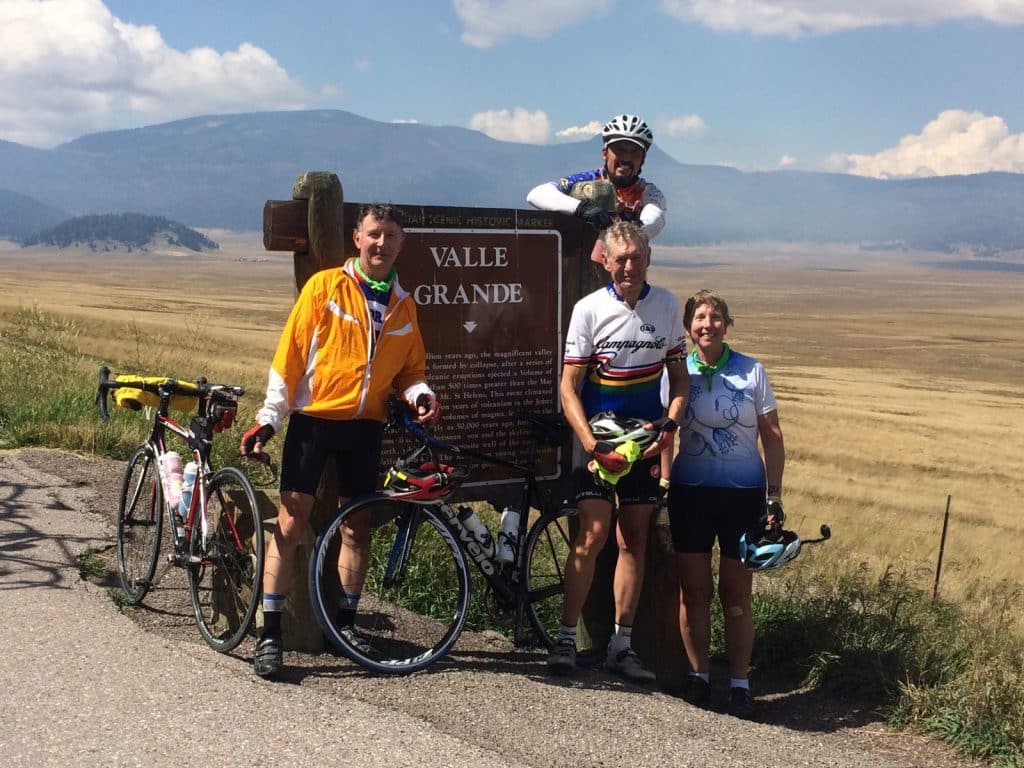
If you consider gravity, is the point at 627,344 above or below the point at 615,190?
below

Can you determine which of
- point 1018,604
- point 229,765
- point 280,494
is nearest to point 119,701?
point 229,765

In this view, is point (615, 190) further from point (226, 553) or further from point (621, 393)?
point (226, 553)

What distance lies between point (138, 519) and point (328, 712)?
185 centimetres

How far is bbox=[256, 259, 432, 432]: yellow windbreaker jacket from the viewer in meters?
4.33

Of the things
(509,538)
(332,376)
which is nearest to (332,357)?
(332,376)

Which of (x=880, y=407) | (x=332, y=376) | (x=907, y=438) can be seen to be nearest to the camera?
(x=332, y=376)

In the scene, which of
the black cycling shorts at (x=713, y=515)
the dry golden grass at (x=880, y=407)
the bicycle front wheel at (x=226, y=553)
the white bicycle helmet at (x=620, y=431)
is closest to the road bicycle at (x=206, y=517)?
the bicycle front wheel at (x=226, y=553)

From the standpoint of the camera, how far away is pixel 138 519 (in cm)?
527

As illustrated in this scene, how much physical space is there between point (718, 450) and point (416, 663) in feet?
4.85

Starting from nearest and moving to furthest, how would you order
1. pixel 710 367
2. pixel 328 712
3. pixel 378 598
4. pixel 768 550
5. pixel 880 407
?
pixel 328 712 < pixel 768 550 < pixel 710 367 < pixel 378 598 < pixel 880 407

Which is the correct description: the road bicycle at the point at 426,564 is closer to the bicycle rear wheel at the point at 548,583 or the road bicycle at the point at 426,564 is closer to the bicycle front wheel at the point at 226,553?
the bicycle rear wheel at the point at 548,583

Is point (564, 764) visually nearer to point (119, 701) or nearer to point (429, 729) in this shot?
point (429, 729)

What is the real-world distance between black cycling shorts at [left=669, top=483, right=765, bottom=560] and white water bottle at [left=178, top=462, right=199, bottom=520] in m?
1.96

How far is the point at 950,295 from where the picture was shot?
144 metres
